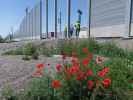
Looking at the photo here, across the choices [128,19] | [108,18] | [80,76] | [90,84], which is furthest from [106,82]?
[108,18]

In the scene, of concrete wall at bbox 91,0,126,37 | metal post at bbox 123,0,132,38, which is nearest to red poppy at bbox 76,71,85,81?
metal post at bbox 123,0,132,38

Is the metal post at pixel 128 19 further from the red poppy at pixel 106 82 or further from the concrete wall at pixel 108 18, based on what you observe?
the red poppy at pixel 106 82

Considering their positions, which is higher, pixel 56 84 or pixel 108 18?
pixel 108 18

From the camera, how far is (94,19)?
20719 mm

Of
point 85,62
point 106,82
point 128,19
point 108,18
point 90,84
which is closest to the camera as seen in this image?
point 106,82

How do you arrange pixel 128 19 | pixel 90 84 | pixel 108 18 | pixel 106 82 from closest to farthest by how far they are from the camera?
1. pixel 106 82
2. pixel 90 84
3. pixel 128 19
4. pixel 108 18

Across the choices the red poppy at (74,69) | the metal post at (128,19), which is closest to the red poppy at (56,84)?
the red poppy at (74,69)

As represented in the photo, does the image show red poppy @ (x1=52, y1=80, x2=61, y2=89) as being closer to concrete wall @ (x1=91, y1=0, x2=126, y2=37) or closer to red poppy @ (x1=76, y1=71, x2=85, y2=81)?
red poppy @ (x1=76, y1=71, x2=85, y2=81)

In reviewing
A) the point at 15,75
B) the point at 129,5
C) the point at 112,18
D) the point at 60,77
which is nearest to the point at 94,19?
the point at 112,18

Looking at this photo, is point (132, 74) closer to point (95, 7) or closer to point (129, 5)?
point (129, 5)

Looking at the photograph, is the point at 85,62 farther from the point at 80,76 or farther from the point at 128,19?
the point at 128,19

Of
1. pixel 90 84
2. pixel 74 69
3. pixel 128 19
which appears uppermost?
pixel 128 19

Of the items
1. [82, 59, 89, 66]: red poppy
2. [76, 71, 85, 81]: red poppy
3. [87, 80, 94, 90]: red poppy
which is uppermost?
[82, 59, 89, 66]: red poppy

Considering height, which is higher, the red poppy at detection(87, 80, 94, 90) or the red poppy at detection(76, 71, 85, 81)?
the red poppy at detection(76, 71, 85, 81)
